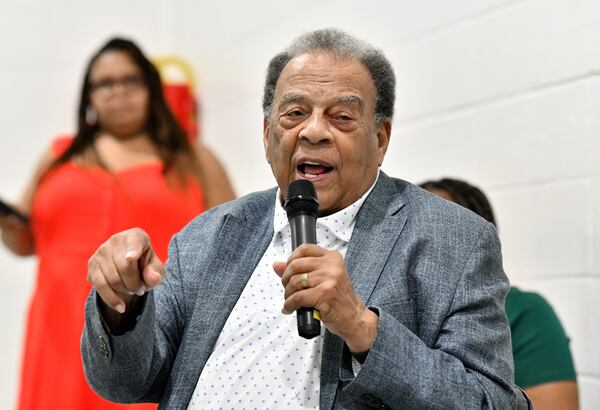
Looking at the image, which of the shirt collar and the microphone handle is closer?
the microphone handle

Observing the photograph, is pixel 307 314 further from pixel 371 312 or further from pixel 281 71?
pixel 281 71

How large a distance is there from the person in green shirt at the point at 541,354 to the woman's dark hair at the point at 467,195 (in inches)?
8.0

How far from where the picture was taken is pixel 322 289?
4.55ft

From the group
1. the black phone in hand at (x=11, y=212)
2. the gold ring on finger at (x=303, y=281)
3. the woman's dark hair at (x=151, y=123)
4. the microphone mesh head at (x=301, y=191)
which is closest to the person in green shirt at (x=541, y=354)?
the microphone mesh head at (x=301, y=191)

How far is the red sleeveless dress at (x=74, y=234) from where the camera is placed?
3170mm

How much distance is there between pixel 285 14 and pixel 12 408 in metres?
2.02

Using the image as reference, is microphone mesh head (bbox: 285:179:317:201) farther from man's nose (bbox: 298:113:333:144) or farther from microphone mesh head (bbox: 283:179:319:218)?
man's nose (bbox: 298:113:333:144)

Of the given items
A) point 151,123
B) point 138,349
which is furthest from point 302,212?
point 151,123

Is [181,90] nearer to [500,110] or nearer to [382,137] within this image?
[500,110]

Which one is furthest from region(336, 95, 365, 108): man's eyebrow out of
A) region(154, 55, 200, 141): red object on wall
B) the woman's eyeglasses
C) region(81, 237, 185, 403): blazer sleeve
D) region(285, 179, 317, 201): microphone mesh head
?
region(154, 55, 200, 141): red object on wall

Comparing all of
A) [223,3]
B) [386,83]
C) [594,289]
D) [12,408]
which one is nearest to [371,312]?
[386,83]

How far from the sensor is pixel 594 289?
2.39 metres

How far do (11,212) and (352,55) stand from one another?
6.12ft

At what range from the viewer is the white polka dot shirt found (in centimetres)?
158
